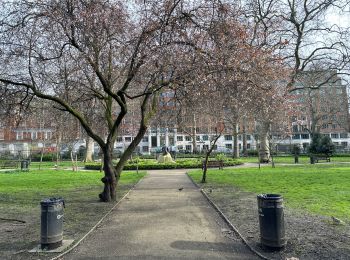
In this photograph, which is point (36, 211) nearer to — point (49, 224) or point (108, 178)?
point (108, 178)

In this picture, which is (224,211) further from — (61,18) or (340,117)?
(340,117)

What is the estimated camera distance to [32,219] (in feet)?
33.7

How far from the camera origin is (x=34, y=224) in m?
9.56

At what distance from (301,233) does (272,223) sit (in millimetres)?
1636

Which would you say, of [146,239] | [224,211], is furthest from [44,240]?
[224,211]

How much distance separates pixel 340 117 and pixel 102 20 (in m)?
59.6

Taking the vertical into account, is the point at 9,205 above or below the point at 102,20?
below

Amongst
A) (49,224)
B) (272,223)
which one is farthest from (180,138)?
(272,223)

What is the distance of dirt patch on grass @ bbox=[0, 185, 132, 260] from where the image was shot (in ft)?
23.3

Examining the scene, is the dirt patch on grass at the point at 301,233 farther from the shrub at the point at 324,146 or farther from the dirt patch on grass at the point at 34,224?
the shrub at the point at 324,146

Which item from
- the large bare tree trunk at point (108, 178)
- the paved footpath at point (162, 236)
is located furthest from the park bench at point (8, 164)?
the paved footpath at point (162, 236)

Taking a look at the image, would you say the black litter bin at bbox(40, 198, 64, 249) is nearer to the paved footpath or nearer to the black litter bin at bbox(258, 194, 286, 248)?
the paved footpath

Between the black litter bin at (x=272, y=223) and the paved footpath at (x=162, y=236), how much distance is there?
46 cm

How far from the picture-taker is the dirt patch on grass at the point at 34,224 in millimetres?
7109
